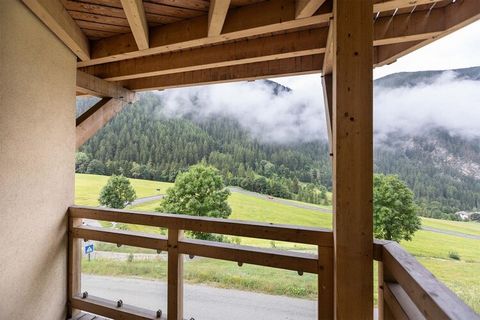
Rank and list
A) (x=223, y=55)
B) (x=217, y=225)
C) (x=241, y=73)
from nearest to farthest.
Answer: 1. (x=217, y=225)
2. (x=223, y=55)
3. (x=241, y=73)

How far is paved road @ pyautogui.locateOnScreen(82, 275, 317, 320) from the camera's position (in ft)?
5.59

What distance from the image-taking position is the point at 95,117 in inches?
105

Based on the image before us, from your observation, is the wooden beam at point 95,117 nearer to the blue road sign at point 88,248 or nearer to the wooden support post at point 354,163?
the blue road sign at point 88,248

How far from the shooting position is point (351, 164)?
3.81 ft

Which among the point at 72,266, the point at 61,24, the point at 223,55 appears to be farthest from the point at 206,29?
the point at 72,266

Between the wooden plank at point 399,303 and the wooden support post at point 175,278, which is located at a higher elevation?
the wooden plank at point 399,303

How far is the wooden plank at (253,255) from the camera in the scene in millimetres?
1468

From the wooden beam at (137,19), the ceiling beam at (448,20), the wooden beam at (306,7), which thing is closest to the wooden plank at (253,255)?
the wooden beam at (306,7)

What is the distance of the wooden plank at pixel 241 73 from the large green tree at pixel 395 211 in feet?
3.88

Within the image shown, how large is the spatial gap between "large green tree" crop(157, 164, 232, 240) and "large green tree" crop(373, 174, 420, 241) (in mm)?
1903

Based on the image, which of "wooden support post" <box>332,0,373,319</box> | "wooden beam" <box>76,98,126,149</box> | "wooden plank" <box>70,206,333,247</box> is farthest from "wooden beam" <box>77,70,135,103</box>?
"wooden support post" <box>332,0,373,319</box>

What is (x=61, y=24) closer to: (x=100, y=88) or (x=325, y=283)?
(x=100, y=88)

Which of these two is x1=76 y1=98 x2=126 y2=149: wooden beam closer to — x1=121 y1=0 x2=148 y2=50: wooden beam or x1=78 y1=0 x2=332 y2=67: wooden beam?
x1=78 y1=0 x2=332 y2=67: wooden beam

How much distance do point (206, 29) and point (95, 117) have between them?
5.25 ft
